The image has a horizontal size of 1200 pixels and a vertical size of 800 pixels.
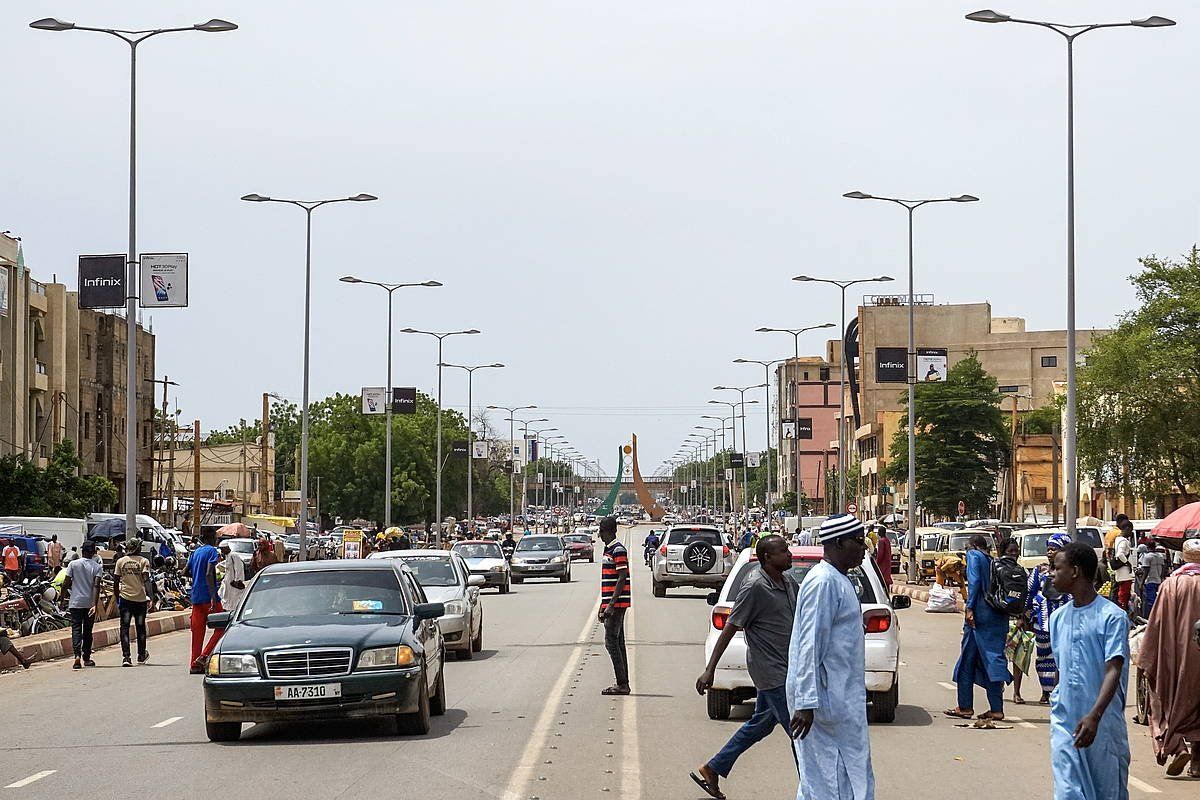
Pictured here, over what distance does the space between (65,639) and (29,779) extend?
15.3m

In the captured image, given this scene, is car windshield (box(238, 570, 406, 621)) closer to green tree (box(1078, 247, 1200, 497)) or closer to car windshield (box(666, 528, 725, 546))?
car windshield (box(666, 528, 725, 546))

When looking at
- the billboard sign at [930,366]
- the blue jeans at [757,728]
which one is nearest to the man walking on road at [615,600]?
the blue jeans at [757,728]

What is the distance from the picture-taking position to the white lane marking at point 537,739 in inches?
425

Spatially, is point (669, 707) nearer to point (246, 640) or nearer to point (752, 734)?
point (246, 640)

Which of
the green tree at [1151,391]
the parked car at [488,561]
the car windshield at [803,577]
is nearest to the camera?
the car windshield at [803,577]

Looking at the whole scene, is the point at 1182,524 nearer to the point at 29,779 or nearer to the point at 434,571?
the point at 434,571

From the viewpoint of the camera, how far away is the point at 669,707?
52.9 feet

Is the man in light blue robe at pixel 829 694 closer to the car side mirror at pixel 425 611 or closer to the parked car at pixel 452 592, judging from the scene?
the car side mirror at pixel 425 611

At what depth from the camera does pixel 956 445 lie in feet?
272

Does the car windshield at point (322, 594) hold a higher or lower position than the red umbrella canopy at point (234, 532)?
higher

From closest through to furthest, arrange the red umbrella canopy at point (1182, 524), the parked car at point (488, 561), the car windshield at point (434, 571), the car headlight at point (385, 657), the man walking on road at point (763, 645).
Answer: the man walking on road at point (763, 645)
the car headlight at point (385, 657)
the car windshield at point (434, 571)
the red umbrella canopy at point (1182, 524)
the parked car at point (488, 561)

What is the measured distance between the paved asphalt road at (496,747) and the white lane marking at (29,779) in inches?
1.3

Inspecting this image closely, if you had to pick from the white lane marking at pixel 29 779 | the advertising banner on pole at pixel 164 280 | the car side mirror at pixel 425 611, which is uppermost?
the advertising banner on pole at pixel 164 280

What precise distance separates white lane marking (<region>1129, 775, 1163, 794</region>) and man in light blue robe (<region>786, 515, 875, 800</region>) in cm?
433
